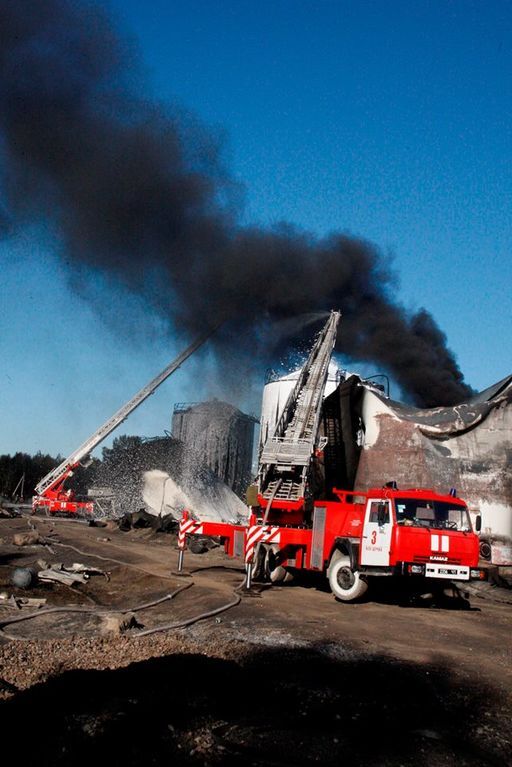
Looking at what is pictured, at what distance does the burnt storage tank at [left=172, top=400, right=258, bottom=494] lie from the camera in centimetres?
4866

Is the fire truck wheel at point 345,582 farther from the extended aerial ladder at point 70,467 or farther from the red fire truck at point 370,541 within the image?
the extended aerial ladder at point 70,467

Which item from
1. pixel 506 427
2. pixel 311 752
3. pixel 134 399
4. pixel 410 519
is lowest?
pixel 311 752

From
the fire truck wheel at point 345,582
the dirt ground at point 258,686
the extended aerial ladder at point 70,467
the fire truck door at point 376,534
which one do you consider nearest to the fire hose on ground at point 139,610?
the dirt ground at point 258,686

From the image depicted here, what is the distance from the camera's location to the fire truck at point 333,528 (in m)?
12.4

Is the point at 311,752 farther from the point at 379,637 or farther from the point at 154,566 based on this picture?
the point at 154,566

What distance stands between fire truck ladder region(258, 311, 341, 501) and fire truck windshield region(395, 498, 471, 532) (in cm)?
317

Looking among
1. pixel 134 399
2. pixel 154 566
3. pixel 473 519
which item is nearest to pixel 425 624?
pixel 473 519

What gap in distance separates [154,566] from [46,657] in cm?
1045

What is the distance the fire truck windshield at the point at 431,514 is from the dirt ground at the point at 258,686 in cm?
164

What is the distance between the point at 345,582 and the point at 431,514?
2.15m

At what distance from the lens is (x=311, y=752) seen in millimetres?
4859

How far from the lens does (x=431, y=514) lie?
13.0 meters

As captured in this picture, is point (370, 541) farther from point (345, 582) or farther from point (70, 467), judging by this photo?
point (70, 467)

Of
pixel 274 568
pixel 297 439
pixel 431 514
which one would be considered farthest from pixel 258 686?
pixel 297 439
